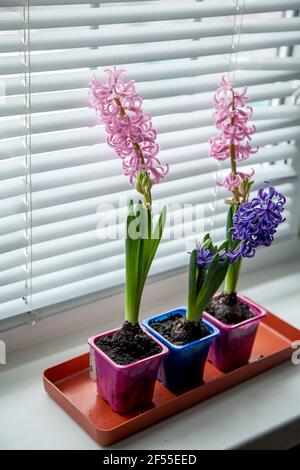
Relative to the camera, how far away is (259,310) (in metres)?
1.18

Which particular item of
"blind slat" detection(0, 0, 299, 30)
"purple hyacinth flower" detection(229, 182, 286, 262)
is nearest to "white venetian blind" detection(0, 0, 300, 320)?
"blind slat" detection(0, 0, 299, 30)

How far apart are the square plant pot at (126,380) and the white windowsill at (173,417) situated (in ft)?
0.16

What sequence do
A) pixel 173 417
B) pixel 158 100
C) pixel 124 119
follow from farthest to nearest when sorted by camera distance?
1. pixel 158 100
2. pixel 173 417
3. pixel 124 119

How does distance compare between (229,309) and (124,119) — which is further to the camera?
(229,309)

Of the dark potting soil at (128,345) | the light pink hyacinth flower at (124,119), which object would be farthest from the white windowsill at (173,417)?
the light pink hyacinth flower at (124,119)

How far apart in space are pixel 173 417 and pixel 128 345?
0.14 metres

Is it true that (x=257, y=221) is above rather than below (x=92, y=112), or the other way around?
below

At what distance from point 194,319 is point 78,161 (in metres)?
0.31

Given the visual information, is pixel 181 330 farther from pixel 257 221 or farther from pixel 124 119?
pixel 124 119

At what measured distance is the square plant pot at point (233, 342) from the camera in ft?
3.73

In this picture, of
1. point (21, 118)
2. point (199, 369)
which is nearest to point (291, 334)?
point (199, 369)

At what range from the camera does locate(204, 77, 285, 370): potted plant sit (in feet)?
3.25

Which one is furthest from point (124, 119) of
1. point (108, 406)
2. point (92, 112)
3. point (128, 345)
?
point (108, 406)

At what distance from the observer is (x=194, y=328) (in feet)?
3.55
